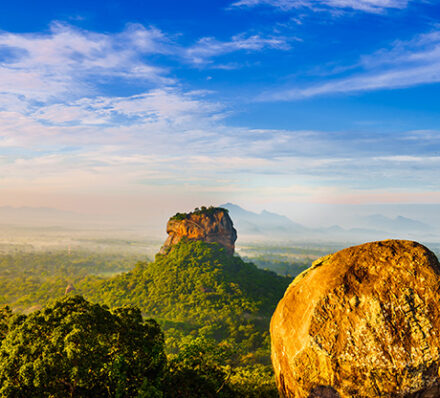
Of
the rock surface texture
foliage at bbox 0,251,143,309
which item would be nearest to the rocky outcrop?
foliage at bbox 0,251,143,309

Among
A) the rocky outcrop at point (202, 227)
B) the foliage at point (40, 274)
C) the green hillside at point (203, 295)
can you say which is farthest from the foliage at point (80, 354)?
the rocky outcrop at point (202, 227)

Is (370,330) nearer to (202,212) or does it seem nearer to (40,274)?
(202,212)

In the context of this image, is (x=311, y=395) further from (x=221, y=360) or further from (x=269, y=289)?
(x=269, y=289)

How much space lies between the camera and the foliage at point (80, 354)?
1109 centimetres

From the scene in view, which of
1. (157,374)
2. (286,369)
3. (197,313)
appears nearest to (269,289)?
(197,313)

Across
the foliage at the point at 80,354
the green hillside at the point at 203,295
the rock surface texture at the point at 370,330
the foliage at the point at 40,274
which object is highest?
the rock surface texture at the point at 370,330

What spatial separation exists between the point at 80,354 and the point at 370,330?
9.18 meters

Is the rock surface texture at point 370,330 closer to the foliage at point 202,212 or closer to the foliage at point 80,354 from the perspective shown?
the foliage at point 80,354

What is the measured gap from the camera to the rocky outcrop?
5956 cm

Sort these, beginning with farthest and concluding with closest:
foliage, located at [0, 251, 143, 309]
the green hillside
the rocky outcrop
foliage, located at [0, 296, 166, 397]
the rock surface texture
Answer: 1. foliage, located at [0, 251, 143, 309]
2. the rocky outcrop
3. the green hillside
4. foliage, located at [0, 296, 166, 397]
5. the rock surface texture

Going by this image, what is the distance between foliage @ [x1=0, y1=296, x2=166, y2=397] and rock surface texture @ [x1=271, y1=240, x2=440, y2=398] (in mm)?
5662

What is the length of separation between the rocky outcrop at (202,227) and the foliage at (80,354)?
45106 millimetres

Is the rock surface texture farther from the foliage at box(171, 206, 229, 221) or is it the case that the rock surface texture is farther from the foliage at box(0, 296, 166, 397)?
the foliage at box(171, 206, 229, 221)

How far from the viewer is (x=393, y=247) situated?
371 inches
